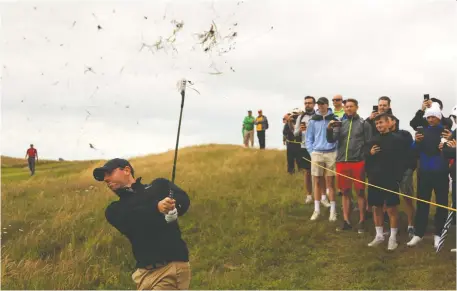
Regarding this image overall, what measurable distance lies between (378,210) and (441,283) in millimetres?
2077

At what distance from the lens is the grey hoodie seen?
35.6 ft

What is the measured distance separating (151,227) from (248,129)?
23345 mm

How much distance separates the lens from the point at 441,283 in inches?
333

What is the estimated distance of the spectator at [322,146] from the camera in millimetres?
11539

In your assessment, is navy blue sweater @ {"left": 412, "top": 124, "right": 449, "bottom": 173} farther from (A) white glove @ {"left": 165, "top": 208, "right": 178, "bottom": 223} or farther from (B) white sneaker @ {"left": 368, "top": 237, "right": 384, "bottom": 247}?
(A) white glove @ {"left": 165, "top": 208, "right": 178, "bottom": 223}

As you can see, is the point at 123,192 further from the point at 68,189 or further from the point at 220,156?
the point at 220,156

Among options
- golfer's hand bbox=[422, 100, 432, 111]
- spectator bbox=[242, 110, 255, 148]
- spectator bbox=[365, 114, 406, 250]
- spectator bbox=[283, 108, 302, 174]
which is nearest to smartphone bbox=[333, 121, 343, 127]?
spectator bbox=[365, 114, 406, 250]

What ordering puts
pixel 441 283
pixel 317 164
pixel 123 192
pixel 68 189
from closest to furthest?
pixel 123 192 < pixel 441 283 < pixel 317 164 < pixel 68 189

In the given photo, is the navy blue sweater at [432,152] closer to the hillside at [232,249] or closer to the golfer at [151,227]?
the hillside at [232,249]

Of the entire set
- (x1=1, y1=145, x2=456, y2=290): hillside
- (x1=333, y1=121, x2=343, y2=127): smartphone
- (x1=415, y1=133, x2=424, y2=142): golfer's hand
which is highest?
(x1=333, y1=121, x2=343, y2=127): smartphone

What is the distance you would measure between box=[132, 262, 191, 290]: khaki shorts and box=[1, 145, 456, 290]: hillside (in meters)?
4.36

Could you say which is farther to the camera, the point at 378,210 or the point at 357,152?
the point at 357,152

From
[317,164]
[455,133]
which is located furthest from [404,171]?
[317,164]

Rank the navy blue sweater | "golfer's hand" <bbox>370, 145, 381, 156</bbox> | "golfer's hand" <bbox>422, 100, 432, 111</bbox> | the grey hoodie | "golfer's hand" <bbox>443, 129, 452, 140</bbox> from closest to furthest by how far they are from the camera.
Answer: "golfer's hand" <bbox>443, 129, 452, 140</bbox> → the navy blue sweater → "golfer's hand" <bbox>370, 145, 381, 156</bbox> → "golfer's hand" <bbox>422, 100, 432, 111</bbox> → the grey hoodie
